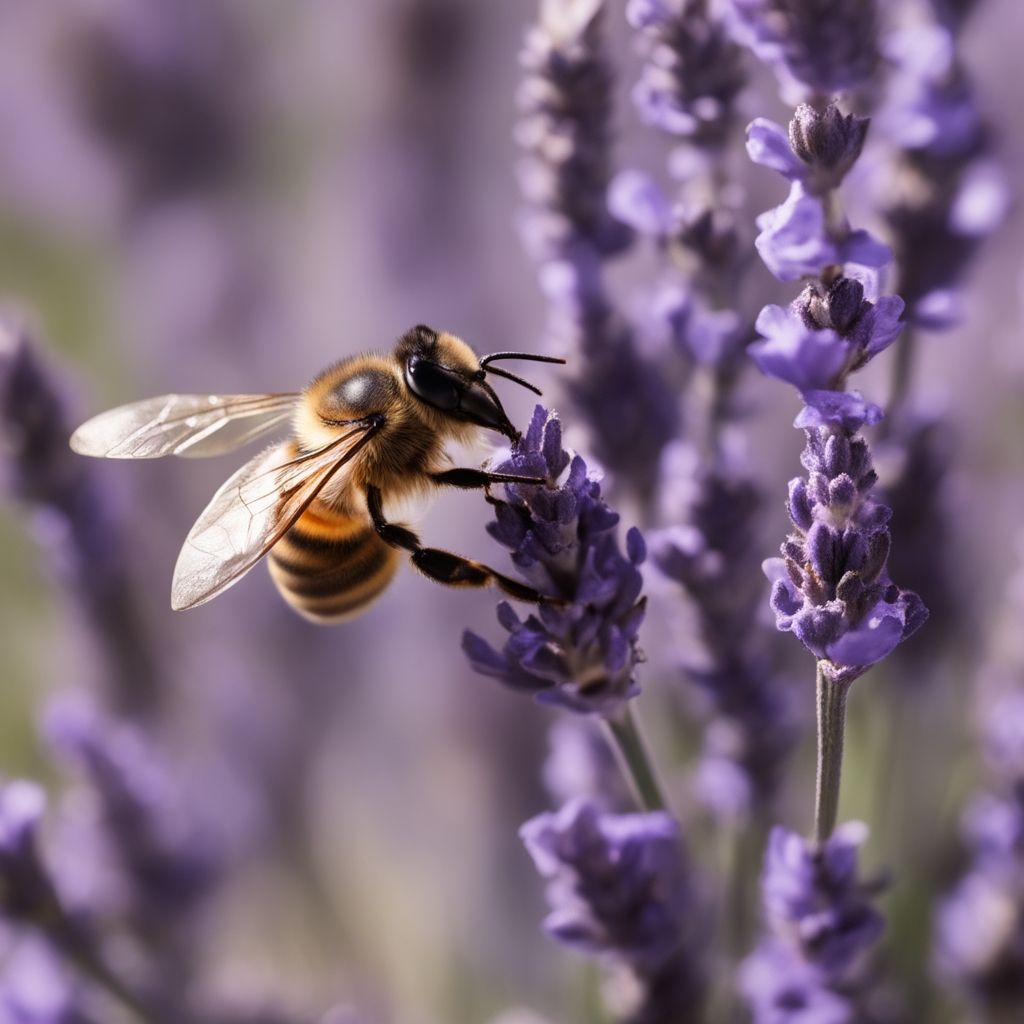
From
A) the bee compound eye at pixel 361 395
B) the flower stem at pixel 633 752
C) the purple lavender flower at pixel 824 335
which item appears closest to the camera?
the purple lavender flower at pixel 824 335

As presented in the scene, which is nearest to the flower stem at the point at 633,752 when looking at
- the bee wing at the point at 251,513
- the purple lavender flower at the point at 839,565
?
the purple lavender flower at the point at 839,565

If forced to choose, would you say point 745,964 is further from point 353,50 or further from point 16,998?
point 353,50

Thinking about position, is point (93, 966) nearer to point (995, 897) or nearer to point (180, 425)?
point (180, 425)

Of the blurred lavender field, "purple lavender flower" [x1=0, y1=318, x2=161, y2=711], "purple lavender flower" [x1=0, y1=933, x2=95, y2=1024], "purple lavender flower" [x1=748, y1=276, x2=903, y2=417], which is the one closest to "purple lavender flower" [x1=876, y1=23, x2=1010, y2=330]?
the blurred lavender field

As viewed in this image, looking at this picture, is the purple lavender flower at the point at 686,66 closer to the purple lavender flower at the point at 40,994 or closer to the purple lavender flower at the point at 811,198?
the purple lavender flower at the point at 811,198

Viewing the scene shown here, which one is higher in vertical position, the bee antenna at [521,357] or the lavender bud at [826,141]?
the bee antenna at [521,357]

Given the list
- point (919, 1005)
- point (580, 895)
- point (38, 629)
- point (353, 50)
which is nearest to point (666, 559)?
point (580, 895)
